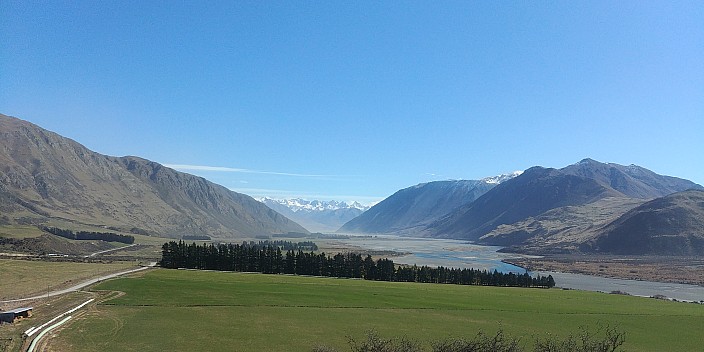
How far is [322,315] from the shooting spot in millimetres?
66312

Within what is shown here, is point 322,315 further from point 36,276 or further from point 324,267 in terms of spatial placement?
point 324,267

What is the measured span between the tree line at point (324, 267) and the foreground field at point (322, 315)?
25422mm

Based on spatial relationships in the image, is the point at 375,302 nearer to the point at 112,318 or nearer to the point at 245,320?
the point at 245,320

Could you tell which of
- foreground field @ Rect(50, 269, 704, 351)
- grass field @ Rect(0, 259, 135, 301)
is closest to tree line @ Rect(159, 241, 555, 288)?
grass field @ Rect(0, 259, 135, 301)

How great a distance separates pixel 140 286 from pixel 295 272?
55689 millimetres

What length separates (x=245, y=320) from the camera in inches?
2362

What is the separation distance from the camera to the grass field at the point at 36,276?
78.5 meters

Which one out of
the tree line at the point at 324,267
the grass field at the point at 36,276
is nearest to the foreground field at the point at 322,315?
the grass field at the point at 36,276

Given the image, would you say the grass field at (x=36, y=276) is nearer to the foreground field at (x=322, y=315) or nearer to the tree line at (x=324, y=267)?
the foreground field at (x=322, y=315)

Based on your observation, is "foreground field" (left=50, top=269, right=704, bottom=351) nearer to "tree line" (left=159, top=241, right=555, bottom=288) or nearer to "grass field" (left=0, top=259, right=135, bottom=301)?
"grass field" (left=0, top=259, right=135, bottom=301)

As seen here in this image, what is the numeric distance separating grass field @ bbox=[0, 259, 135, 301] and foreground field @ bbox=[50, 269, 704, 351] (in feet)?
33.0

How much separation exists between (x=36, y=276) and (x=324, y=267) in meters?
70.6

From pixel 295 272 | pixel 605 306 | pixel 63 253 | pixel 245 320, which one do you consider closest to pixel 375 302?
pixel 245 320

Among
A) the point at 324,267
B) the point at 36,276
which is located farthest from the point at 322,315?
the point at 324,267
